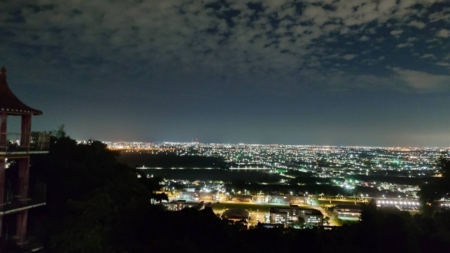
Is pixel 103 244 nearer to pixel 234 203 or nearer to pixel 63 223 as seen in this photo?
pixel 63 223

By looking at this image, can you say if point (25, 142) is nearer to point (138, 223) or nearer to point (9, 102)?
point (9, 102)

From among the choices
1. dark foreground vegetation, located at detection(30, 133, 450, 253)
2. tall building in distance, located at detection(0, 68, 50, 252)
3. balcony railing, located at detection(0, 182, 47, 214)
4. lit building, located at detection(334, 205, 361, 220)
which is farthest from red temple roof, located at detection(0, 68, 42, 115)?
lit building, located at detection(334, 205, 361, 220)

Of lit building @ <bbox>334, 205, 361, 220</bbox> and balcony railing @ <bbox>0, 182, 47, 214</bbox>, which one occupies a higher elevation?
balcony railing @ <bbox>0, 182, 47, 214</bbox>

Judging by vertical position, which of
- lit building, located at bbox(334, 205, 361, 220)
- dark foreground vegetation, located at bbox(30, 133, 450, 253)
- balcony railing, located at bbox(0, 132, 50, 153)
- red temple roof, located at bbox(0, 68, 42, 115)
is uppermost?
red temple roof, located at bbox(0, 68, 42, 115)

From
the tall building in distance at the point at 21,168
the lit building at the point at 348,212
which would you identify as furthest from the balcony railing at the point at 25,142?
the lit building at the point at 348,212

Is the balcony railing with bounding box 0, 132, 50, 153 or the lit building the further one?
the lit building

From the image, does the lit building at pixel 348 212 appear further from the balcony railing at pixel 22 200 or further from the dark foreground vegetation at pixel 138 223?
the balcony railing at pixel 22 200

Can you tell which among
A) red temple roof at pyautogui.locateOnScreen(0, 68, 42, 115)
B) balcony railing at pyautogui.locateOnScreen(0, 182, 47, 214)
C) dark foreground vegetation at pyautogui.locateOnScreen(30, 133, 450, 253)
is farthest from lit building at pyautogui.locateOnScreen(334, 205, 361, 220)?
red temple roof at pyautogui.locateOnScreen(0, 68, 42, 115)

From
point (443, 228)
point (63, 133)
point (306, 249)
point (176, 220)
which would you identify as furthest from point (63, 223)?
point (443, 228)

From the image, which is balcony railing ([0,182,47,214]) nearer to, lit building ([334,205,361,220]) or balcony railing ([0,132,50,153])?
balcony railing ([0,132,50,153])
